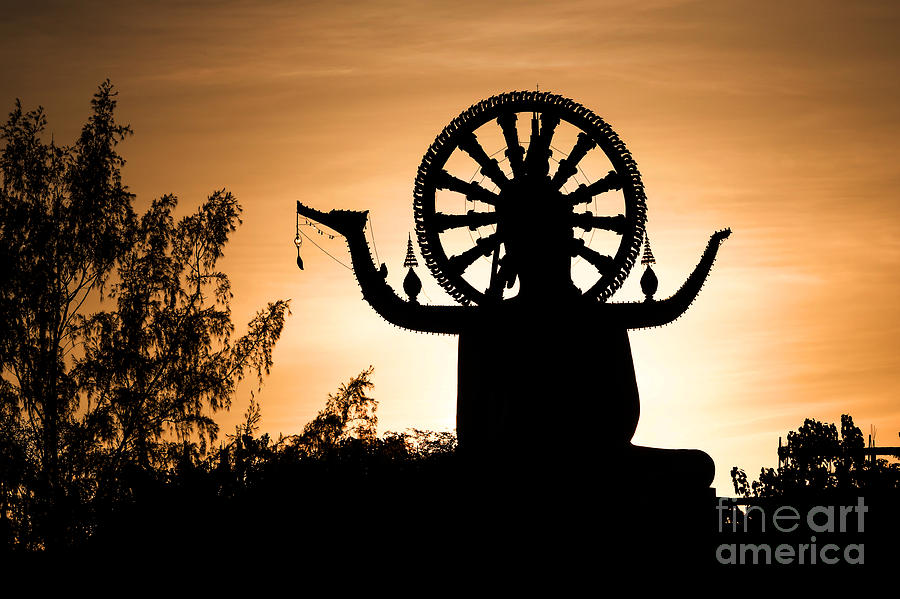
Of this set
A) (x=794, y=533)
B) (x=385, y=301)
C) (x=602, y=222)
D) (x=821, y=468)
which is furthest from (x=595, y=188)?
(x=821, y=468)

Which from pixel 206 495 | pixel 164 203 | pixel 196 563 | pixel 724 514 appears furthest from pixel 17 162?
pixel 724 514

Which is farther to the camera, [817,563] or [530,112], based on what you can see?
[817,563]

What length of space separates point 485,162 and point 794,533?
34.0 ft

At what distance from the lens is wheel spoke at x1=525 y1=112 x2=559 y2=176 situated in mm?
26656

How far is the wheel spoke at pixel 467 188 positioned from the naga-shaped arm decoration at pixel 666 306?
8.94 ft

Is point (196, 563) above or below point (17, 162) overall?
below

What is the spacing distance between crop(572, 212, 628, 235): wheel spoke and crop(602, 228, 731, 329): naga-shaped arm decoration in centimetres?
135

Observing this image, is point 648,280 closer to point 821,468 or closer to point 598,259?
point 598,259

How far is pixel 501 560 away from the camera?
82.4 ft

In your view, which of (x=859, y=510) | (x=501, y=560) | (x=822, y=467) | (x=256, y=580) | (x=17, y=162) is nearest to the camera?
(x=501, y=560)

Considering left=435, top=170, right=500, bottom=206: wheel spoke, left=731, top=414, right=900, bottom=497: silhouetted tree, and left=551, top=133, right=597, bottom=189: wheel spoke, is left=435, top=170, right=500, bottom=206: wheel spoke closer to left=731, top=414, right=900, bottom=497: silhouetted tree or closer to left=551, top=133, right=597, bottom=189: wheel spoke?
left=551, top=133, right=597, bottom=189: wheel spoke

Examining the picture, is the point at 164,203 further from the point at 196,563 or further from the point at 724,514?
the point at 724,514

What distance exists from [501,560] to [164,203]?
45.3ft

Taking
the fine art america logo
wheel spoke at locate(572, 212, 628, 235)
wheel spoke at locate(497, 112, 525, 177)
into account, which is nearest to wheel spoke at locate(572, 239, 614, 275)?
wheel spoke at locate(572, 212, 628, 235)
